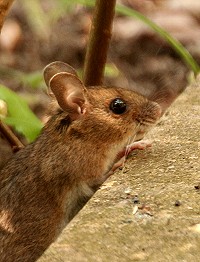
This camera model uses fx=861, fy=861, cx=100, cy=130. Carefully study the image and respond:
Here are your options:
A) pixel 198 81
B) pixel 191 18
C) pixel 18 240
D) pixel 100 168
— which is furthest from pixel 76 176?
pixel 191 18

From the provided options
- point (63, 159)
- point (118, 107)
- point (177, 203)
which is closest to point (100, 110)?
point (118, 107)

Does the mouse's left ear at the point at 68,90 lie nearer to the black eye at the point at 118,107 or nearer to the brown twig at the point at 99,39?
the black eye at the point at 118,107

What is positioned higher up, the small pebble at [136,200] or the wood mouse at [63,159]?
the small pebble at [136,200]

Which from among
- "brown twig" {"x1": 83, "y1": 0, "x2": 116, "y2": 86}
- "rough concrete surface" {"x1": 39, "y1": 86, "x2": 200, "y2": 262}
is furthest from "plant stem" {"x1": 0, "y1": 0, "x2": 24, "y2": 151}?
"rough concrete surface" {"x1": 39, "y1": 86, "x2": 200, "y2": 262}

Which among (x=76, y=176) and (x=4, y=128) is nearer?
(x=76, y=176)

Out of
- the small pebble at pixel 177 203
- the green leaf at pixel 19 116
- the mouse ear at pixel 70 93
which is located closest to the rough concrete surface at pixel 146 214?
the small pebble at pixel 177 203

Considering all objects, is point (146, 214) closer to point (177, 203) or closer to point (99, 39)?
point (177, 203)

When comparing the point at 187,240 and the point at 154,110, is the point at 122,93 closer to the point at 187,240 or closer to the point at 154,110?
the point at 154,110
